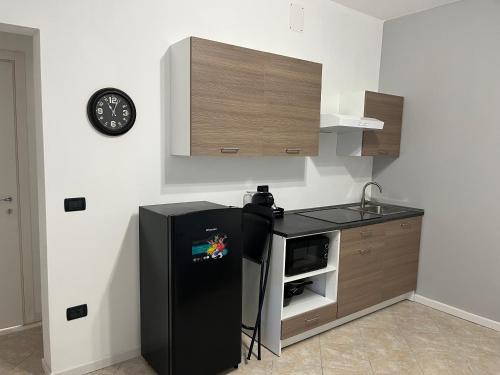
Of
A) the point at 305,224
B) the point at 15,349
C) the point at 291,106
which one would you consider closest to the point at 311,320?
the point at 305,224

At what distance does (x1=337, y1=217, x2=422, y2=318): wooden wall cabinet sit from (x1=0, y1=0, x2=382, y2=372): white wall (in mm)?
1030

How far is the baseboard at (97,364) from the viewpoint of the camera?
2.36 meters

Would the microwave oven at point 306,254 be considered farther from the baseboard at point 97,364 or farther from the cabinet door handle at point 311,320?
the baseboard at point 97,364

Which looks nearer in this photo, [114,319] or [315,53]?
[114,319]

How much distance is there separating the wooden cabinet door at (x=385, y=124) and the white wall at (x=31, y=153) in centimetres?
284

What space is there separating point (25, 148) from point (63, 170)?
0.93 metres

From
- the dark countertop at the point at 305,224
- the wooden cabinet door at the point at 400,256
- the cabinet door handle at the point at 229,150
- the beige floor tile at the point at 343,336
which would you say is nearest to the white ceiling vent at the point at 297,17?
the cabinet door handle at the point at 229,150

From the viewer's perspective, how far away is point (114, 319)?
2.52 metres

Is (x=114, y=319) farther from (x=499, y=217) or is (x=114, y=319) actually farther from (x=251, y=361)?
(x=499, y=217)

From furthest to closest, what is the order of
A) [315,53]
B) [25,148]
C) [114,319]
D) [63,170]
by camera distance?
1. [315,53]
2. [25,148]
3. [114,319]
4. [63,170]

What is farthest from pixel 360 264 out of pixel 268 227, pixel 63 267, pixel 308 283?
pixel 63 267

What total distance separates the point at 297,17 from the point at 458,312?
10.1 ft

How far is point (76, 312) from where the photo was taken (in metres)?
2.36

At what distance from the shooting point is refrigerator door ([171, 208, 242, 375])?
2.14m
